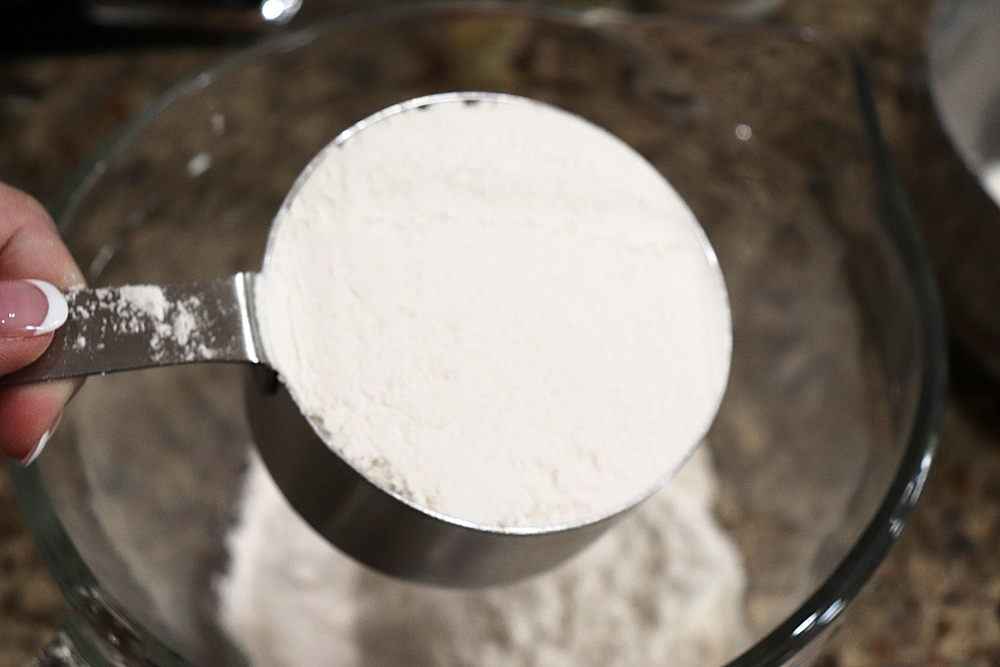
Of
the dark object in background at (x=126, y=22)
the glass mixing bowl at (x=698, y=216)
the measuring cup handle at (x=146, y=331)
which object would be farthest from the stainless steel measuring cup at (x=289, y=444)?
the dark object in background at (x=126, y=22)

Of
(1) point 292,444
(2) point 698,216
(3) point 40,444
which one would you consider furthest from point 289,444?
(2) point 698,216

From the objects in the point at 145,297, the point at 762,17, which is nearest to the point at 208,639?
the point at 145,297

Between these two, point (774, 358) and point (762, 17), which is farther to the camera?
point (762, 17)

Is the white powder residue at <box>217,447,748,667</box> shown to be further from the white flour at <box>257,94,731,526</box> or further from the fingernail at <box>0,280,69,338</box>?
the fingernail at <box>0,280,69,338</box>

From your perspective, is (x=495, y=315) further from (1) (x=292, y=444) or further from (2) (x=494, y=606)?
(2) (x=494, y=606)

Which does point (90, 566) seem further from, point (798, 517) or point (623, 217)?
point (798, 517)

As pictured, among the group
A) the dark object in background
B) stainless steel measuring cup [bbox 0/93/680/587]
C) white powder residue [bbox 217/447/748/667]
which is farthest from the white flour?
the dark object in background

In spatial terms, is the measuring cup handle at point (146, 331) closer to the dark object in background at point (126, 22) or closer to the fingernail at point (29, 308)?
the fingernail at point (29, 308)
